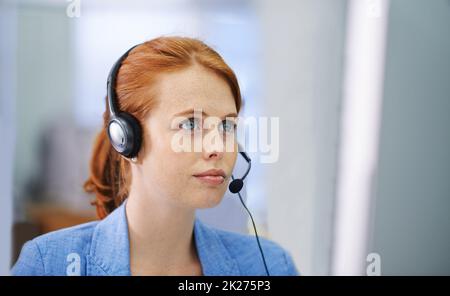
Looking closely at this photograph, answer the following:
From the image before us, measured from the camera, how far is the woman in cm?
127

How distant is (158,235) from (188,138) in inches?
10.6

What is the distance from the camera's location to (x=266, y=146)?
1.39 m

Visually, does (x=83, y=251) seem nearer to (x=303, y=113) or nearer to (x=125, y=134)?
(x=125, y=134)

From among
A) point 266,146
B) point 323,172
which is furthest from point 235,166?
point 323,172

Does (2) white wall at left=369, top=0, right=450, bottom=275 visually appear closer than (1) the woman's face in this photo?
No

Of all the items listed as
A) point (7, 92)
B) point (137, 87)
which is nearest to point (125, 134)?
point (137, 87)

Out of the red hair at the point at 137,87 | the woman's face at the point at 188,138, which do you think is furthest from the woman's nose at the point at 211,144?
the red hair at the point at 137,87

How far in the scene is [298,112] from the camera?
55.5 inches

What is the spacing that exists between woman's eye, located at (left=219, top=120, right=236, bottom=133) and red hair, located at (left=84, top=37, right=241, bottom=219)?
0.05 metres

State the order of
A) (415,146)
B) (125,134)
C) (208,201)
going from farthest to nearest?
1. (415,146)
2. (208,201)
3. (125,134)

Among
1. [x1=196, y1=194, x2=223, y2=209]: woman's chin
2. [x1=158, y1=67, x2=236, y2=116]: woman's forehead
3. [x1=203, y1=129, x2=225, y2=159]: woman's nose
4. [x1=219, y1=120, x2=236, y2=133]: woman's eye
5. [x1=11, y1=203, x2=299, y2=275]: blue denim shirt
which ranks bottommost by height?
[x1=11, y1=203, x2=299, y2=275]: blue denim shirt

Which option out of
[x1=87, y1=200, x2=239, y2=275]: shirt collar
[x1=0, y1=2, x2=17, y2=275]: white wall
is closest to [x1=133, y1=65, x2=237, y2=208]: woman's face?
[x1=87, y1=200, x2=239, y2=275]: shirt collar

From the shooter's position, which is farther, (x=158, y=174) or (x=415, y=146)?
(x=415, y=146)

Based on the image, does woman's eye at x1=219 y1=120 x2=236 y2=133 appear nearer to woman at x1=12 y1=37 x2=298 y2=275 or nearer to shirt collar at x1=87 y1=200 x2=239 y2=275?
woman at x1=12 y1=37 x2=298 y2=275
